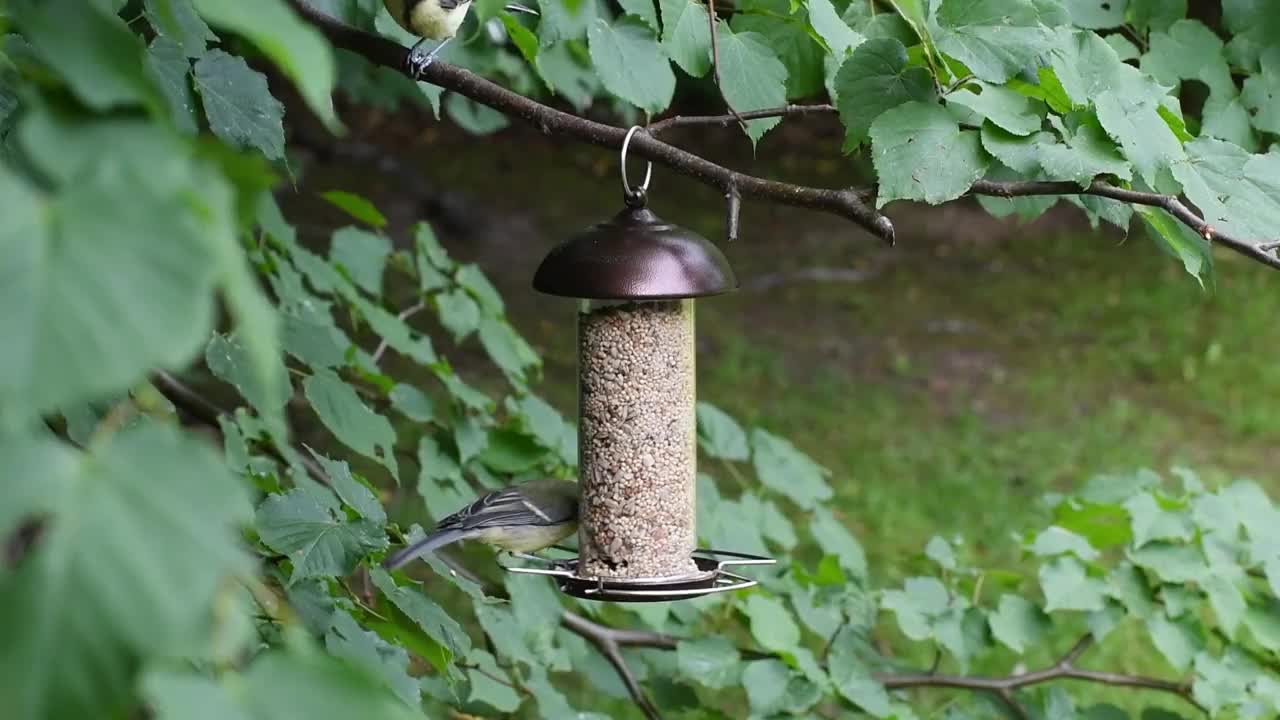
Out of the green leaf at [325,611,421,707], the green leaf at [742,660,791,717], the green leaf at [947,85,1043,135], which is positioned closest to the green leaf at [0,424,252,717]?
the green leaf at [325,611,421,707]

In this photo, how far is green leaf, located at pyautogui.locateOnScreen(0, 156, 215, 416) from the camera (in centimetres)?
73

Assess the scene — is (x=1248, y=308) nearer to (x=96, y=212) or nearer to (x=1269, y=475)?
(x=1269, y=475)

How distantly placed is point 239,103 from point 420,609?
796 mm

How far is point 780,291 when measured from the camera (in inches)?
398

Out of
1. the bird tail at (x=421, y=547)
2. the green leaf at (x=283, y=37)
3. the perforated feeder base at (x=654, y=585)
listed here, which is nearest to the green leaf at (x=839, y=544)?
the perforated feeder base at (x=654, y=585)

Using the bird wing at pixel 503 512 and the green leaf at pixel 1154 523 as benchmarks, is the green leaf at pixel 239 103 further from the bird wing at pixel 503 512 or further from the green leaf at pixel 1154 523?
the green leaf at pixel 1154 523

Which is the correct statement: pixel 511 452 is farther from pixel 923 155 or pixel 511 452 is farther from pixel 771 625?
pixel 923 155

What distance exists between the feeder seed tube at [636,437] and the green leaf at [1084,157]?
0.88m

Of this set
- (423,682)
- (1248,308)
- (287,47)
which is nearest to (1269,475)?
(1248,308)

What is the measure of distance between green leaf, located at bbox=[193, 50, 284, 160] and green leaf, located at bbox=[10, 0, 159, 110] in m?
1.38

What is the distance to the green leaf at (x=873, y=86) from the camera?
214cm

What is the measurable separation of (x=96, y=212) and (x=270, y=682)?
0.85 feet

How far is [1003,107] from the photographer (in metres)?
2.11

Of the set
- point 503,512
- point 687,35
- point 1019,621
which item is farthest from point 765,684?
point 687,35
